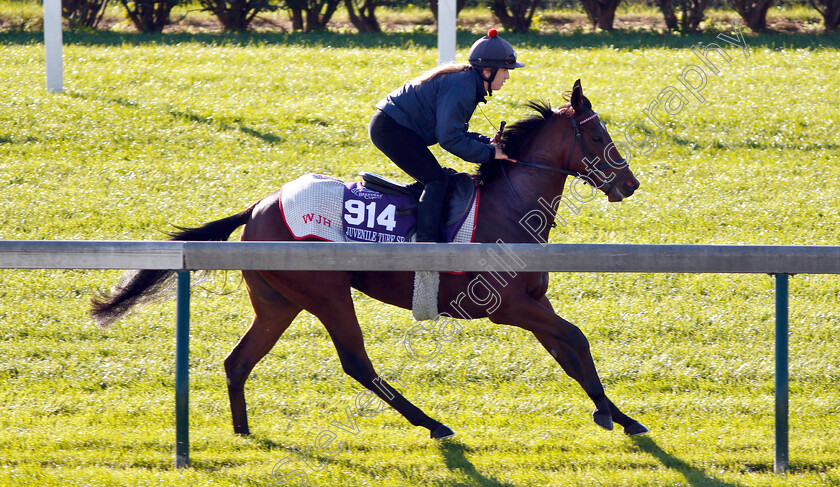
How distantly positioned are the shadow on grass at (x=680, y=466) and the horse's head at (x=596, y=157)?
4.36 feet

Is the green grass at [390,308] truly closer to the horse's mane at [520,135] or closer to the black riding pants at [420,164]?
the black riding pants at [420,164]

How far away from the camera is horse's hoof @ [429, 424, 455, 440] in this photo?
485cm

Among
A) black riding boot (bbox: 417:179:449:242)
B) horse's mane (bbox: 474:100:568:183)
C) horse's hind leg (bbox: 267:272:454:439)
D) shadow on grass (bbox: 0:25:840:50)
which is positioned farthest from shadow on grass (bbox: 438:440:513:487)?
shadow on grass (bbox: 0:25:840:50)

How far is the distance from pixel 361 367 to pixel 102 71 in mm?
8335

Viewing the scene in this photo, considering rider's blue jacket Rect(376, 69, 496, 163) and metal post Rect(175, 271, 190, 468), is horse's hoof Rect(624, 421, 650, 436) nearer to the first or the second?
rider's blue jacket Rect(376, 69, 496, 163)

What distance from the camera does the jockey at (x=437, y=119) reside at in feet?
16.2

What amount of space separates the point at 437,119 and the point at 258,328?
1.51m

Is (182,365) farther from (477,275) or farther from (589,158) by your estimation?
(589,158)

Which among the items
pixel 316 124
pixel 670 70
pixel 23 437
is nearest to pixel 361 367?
pixel 23 437

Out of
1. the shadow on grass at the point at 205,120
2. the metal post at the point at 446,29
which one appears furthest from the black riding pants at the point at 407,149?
the metal post at the point at 446,29

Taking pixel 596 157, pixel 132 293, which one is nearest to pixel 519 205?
pixel 596 157

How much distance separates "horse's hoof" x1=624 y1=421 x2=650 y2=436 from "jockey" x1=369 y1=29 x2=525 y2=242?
1.41m

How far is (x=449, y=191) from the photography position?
5.20 metres

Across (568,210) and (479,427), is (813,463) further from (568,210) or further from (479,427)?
(568,210)
